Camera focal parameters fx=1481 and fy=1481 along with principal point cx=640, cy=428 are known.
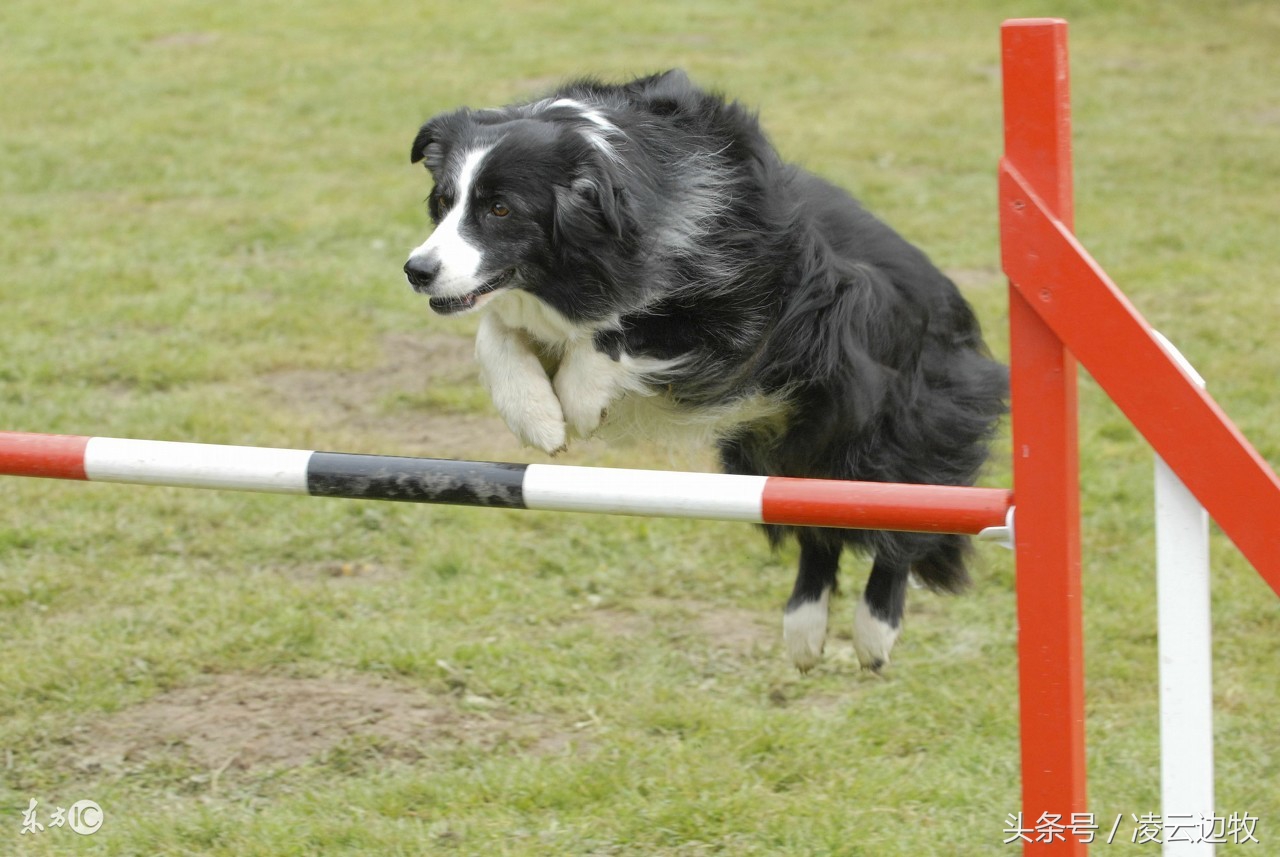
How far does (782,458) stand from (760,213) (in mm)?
657

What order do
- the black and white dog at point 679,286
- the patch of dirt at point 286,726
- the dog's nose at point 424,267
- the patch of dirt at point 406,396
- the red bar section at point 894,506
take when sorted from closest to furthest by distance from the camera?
the red bar section at point 894,506 < the dog's nose at point 424,267 < the black and white dog at point 679,286 < the patch of dirt at point 286,726 < the patch of dirt at point 406,396

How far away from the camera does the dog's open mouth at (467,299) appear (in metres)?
3.30

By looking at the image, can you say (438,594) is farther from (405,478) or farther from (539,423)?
(405,478)

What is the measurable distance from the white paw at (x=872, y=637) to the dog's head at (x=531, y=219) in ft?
4.17

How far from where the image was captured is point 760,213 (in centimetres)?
360

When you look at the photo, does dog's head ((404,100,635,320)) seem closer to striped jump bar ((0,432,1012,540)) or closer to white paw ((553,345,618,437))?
white paw ((553,345,618,437))

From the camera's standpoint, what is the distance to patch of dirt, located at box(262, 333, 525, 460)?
6133 millimetres

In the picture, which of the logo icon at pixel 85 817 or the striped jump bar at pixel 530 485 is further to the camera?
the logo icon at pixel 85 817

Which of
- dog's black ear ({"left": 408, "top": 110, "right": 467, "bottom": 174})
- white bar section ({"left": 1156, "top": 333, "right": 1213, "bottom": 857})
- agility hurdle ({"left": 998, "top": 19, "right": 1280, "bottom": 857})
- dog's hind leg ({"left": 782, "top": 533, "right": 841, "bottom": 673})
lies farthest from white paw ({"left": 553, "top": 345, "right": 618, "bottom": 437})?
white bar section ({"left": 1156, "top": 333, "right": 1213, "bottom": 857})

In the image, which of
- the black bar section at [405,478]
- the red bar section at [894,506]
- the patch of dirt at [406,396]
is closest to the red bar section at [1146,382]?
the red bar section at [894,506]

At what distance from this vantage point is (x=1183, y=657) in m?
2.35

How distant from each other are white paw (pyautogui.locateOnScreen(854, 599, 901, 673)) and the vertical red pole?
64.0 inches

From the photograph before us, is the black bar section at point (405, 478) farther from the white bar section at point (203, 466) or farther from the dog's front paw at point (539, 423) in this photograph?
the dog's front paw at point (539, 423)

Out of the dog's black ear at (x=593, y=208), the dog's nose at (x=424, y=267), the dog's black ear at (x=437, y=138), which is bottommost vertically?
the dog's nose at (x=424, y=267)
